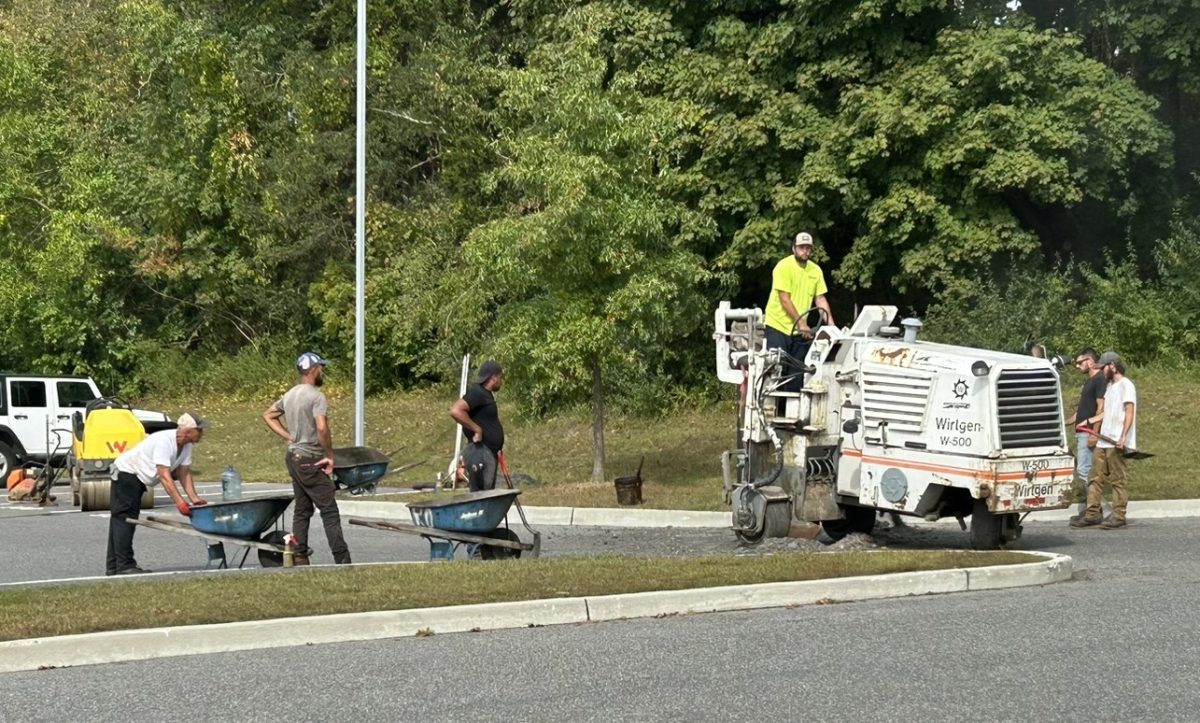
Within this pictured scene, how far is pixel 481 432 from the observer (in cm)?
1473

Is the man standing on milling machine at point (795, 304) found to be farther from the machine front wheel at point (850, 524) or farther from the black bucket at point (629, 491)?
the black bucket at point (629, 491)

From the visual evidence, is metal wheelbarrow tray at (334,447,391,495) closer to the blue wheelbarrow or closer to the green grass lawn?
the green grass lawn

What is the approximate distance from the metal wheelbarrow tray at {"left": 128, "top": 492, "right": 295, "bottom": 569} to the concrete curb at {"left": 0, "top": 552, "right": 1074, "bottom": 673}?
12.2 ft

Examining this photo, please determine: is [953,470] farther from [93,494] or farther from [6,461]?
[6,461]

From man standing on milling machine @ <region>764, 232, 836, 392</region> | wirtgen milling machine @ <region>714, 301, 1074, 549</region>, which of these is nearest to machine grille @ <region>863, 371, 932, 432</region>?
wirtgen milling machine @ <region>714, 301, 1074, 549</region>

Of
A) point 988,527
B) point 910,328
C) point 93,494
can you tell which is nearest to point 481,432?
point 910,328

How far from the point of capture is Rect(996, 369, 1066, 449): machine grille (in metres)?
12.8

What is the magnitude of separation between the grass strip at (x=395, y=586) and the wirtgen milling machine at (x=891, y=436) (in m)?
0.75

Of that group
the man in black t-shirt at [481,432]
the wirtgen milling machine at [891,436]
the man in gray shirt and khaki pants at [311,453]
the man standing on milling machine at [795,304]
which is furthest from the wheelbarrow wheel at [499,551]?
the man standing on milling machine at [795,304]

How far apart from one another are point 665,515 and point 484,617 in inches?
315

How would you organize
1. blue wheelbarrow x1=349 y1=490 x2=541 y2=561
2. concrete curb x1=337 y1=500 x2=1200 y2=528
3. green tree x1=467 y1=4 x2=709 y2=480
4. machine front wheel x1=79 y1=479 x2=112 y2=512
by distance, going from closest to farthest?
blue wheelbarrow x1=349 y1=490 x2=541 y2=561, concrete curb x1=337 y1=500 x2=1200 y2=528, green tree x1=467 y1=4 x2=709 y2=480, machine front wheel x1=79 y1=479 x2=112 y2=512

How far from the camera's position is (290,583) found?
11172mm

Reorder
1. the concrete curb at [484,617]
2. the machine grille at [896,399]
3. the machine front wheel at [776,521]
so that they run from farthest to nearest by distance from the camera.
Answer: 1. the machine front wheel at [776,521]
2. the machine grille at [896,399]
3. the concrete curb at [484,617]

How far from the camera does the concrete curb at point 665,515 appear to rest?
55.0 ft
